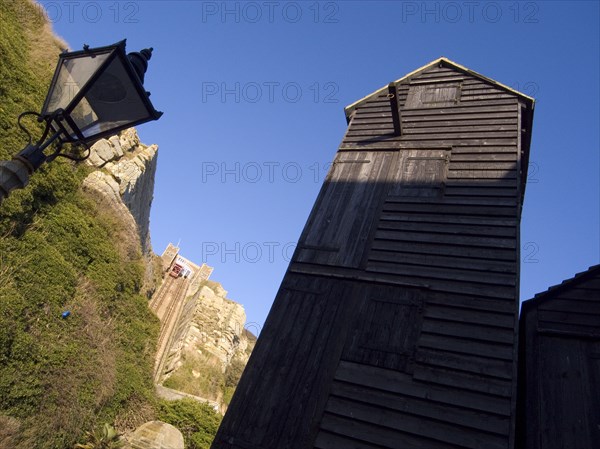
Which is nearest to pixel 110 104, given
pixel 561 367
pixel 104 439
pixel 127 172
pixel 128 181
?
pixel 561 367

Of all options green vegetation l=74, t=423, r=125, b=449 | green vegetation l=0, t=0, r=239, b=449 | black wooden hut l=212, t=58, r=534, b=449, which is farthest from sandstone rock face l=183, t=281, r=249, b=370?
black wooden hut l=212, t=58, r=534, b=449

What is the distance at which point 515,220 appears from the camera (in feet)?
20.0

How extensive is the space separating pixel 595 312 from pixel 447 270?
7.22 ft

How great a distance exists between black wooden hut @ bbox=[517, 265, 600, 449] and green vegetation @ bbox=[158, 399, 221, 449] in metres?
17.2

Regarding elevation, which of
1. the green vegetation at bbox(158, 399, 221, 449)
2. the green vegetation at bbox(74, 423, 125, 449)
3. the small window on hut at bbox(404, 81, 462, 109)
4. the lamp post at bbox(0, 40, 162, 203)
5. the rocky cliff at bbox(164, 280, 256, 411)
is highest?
the small window on hut at bbox(404, 81, 462, 109)

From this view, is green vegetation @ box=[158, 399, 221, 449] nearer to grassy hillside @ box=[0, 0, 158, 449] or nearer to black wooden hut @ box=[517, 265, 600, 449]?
grassy hillside @ box=[0, 0, 158, 449]

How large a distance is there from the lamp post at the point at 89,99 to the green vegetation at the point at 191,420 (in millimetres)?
18505

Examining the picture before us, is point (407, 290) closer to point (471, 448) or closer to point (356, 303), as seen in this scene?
point (356, 303)

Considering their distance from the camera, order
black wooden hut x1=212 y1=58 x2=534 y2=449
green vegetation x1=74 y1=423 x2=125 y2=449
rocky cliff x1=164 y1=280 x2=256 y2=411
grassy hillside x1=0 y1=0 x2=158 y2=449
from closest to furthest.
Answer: black wooden hut x1=212 y1=58 x2=534 y2=449 < grassy hillside x1=0 y1=0 x2=158 y2=449 < green vegetation x1=74 y1=423 x2=125 y2=449 < rocky cliff x1=164 y1=280 x2=256 y2=411

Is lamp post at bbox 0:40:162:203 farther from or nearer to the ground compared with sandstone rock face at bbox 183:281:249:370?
nearer to the ground

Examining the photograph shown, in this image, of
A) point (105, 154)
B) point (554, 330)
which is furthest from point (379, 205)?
point (105, 154)

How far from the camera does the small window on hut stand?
8.95 meters

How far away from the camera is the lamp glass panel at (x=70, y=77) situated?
3061 mm

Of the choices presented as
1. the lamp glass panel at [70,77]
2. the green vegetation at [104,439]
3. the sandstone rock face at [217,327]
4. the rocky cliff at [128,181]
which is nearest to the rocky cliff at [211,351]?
the sandstone rock face at [217,327]
